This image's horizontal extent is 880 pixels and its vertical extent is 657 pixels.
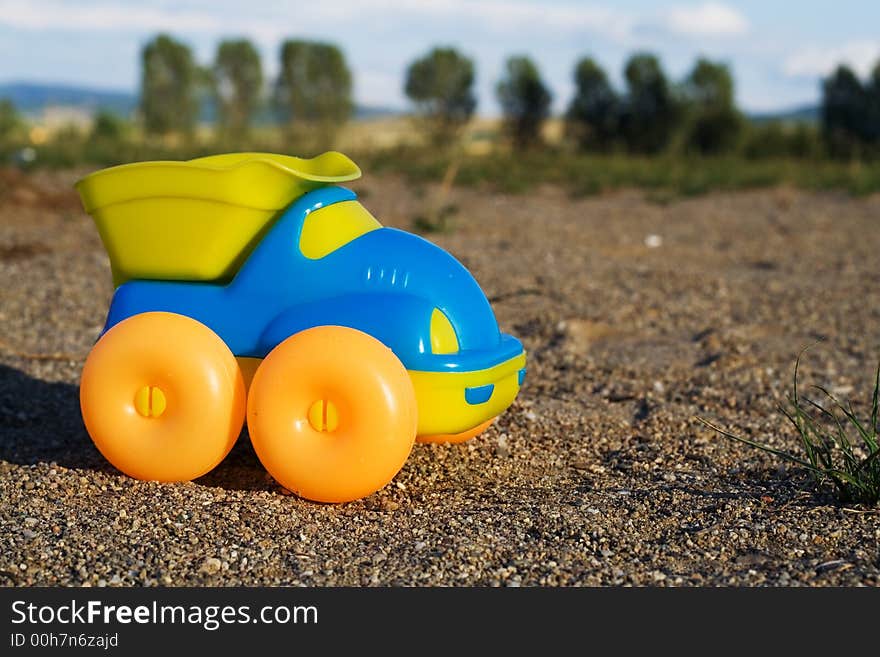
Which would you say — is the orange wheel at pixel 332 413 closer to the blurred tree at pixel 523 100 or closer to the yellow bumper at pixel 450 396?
the yellow bumper at pixel 450 396

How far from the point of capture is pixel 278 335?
353cm

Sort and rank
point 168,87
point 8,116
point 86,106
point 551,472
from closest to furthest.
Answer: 1. point 551,472
2. point 168,87
3. point 8,116
4. point 86,106

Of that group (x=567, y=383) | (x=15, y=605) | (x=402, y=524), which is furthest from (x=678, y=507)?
(x=15, y=605)

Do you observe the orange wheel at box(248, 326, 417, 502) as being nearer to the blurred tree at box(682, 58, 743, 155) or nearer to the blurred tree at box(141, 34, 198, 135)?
the blurred tree at box(682, 58, 743, 155)

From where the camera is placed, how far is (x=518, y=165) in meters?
13.2

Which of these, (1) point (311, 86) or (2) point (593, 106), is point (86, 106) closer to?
(1) point (311, 86)

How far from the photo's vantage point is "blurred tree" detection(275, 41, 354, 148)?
17391mm

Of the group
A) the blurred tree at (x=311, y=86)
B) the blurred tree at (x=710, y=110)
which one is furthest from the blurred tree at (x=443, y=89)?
the blurred tree at (x=710, y=110)

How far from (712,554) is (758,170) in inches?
411

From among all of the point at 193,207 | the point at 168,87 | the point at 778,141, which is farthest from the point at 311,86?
the point at 193,207

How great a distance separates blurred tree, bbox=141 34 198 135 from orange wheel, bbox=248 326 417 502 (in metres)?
16.7

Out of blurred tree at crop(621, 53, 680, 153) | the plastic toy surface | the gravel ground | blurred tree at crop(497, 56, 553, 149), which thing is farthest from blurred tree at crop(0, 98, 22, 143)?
the plastic toy surface

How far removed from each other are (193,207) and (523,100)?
44.9ft

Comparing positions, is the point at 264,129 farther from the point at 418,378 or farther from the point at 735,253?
the point at 418,378
